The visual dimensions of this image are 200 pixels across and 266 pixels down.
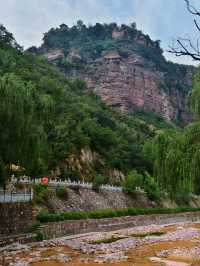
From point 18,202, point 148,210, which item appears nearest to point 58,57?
point 148,210

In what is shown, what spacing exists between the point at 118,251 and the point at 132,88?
121 meters

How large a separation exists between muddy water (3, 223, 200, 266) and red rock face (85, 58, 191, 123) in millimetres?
106529

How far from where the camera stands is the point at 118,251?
22.8m

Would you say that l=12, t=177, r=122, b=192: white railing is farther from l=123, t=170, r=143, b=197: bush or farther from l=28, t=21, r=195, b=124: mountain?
l=28, t=21, r=195, b=124: mountain

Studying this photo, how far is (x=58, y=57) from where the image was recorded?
161 m

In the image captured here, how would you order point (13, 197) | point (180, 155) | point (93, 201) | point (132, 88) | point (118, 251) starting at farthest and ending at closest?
point (132, 88) → point (93, 201) → point (13, 197) → point (118, 251) → point (180, 155)

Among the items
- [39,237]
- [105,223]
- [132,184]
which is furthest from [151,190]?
[39,237]

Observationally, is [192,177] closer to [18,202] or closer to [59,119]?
[18,202]

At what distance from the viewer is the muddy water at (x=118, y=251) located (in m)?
18.9

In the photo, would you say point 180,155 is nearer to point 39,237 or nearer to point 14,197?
point 14,197

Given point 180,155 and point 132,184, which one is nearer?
point 180,155

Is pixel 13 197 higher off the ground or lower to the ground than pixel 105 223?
higher

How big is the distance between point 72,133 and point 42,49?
4805 inches

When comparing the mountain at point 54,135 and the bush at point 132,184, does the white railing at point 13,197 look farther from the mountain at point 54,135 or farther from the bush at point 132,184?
the bush at point 132,184
